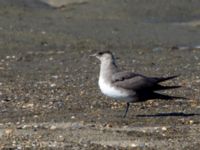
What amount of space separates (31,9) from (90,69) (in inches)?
435

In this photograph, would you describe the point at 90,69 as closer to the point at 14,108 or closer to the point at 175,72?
the point at 175,72

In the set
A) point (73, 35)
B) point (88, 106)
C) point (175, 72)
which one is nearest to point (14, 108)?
point (88, 106)

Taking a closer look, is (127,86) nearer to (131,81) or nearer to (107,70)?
(131,81)

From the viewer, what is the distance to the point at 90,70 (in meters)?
19.0

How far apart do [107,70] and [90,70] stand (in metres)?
6.38

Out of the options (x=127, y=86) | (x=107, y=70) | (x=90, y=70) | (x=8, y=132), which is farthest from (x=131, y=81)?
(x=90, y=70)

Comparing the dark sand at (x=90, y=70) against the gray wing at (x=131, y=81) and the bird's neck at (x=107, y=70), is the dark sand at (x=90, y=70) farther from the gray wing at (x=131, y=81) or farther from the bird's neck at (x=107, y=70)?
the bird's neck at (x=107, y=70)

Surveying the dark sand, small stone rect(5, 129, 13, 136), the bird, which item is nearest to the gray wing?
the bird

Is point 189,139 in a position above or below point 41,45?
below

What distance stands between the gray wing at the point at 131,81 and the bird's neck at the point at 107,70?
0.07 m

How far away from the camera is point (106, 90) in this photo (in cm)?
1223

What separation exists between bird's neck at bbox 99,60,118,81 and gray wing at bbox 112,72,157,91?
75mm

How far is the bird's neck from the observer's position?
12.5 metres

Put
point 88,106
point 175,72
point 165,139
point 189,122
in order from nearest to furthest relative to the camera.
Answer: point 165,139 < point 189,122 < point 88,106 < point 175,72
